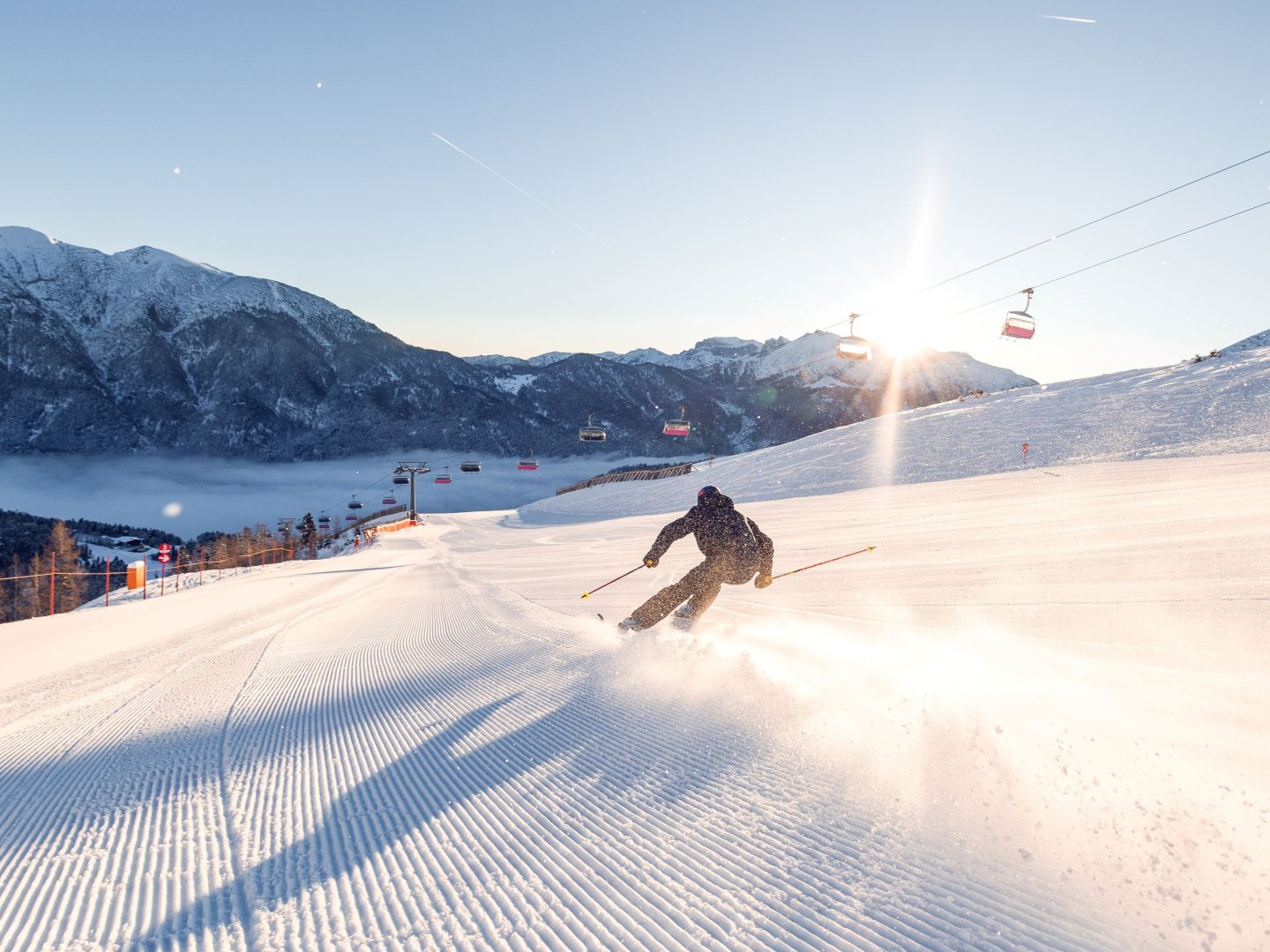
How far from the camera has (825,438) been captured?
151 ft

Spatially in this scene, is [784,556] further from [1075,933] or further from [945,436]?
[945,436]

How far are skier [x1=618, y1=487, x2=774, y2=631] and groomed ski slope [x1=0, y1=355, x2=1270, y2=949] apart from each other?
42 cm

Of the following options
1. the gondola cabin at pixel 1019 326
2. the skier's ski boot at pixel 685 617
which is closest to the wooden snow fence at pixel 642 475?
Result: the gondola cabin at pixel 1019 326

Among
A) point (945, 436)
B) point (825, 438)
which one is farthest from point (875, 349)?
point (825, 438)

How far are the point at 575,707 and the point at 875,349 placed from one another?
2299 cm

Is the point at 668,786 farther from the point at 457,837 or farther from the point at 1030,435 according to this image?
the point at 1030,435

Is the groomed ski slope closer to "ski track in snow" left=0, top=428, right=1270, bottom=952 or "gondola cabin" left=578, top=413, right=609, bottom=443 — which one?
"ski track in snow" left=0, top=428, right=1270, bottom=952

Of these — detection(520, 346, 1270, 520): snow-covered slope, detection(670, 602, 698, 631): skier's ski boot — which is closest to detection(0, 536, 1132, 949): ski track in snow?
detection(670, 602, 698, 631): skier's ski boot

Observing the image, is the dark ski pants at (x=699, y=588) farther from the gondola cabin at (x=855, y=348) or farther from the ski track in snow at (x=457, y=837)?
the gondola cabin at (x=855, y=348)

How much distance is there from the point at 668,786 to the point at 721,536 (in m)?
4.10

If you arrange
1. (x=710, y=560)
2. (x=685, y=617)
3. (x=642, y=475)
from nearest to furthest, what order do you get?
(x=685, y=617) → (x=710, y=560) → (x=642, y=475)

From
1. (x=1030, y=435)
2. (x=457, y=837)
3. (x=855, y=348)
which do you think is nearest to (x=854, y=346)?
(x=855, y=348)

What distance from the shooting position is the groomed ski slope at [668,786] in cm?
217

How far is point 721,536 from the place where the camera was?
7.10 m
